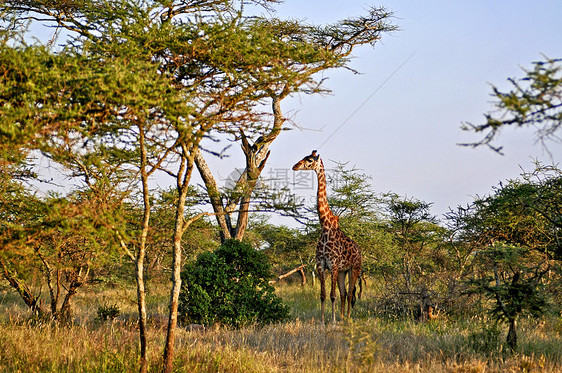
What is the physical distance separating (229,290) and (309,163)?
3.58 metres

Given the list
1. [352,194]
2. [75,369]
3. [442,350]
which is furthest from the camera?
[352,194]

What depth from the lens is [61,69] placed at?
721 cm

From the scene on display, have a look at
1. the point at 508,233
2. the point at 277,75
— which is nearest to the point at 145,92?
the point at 277,75

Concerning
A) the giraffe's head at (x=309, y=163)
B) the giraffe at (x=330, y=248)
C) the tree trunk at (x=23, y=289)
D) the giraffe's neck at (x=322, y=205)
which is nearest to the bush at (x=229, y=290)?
the giraffe at (x=330, y=248)

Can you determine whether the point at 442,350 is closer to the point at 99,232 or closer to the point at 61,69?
the point at 99,232

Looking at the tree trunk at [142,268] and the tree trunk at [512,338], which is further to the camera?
the tree trunk at [512,338]

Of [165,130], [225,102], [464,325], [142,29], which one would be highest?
[142,29]

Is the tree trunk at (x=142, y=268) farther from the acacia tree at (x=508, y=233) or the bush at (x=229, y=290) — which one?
the acacia tree at (x=508, y=233)

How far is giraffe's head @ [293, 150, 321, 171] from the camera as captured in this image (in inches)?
508

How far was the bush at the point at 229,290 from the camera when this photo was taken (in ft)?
41.5

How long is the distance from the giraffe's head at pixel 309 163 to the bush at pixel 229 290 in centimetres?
239

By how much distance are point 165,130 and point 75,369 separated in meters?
3.81

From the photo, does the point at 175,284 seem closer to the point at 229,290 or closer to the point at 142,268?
the point at 142,268

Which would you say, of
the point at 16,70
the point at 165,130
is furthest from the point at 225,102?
the point at 16,70
